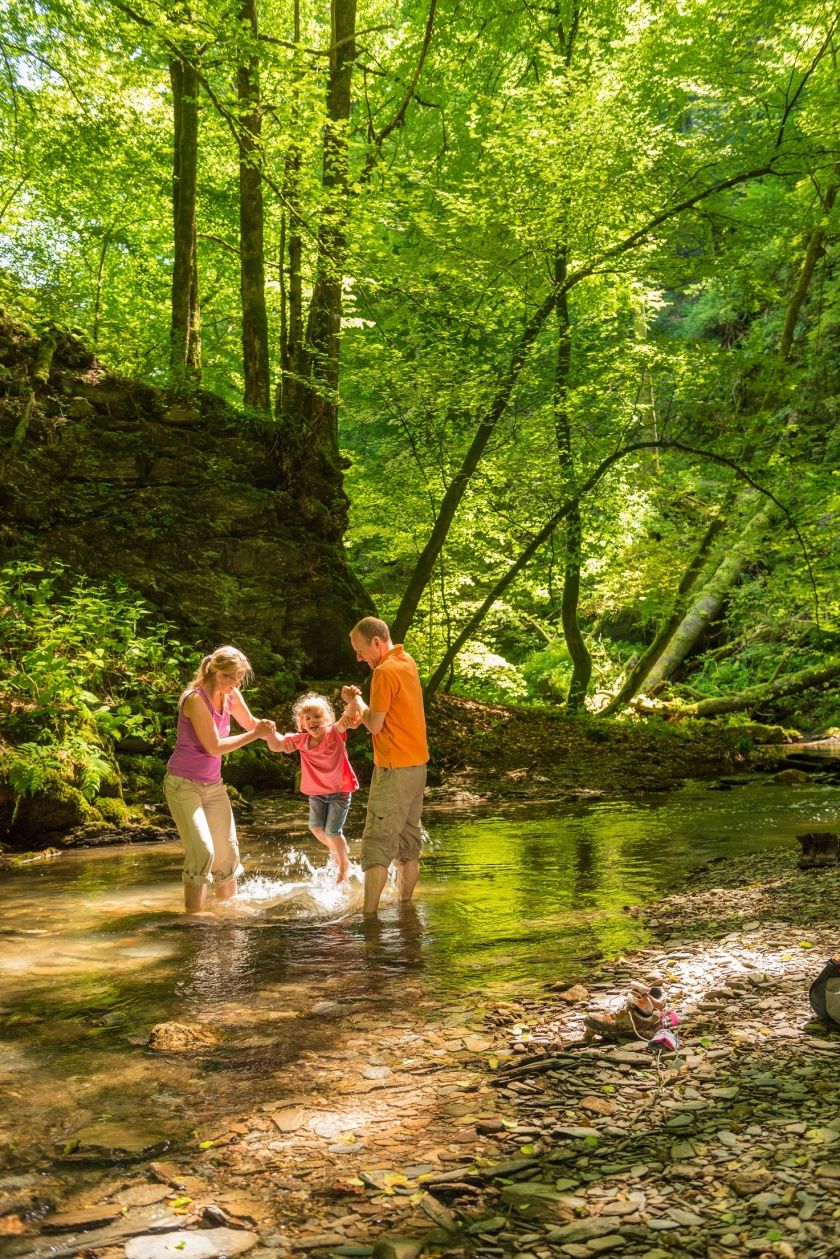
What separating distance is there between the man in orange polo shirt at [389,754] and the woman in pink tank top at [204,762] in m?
0.82

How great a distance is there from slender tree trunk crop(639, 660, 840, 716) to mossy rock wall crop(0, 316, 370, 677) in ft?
29.5

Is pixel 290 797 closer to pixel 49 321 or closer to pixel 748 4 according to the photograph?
pixel 49 321

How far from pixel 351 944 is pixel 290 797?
6537 mm

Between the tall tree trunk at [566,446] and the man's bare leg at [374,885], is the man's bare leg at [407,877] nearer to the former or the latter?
the man's bare leg at [374,885]

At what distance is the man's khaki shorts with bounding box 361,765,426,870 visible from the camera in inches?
244

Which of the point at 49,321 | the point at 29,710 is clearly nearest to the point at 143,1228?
the point at 29,710

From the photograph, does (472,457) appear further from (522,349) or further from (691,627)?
(691,627)

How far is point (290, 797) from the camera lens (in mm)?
12086

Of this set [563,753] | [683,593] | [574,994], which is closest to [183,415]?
[563,753]

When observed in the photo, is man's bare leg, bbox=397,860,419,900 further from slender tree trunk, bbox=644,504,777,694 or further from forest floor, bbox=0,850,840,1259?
slender tree trunk, bbox=644,504,777,694

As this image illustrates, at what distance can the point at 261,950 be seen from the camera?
5.62 m

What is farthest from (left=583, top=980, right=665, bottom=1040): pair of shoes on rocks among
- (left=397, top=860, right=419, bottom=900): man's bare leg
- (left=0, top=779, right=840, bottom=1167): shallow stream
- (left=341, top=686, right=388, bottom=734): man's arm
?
(left=397, top=860, right=419, bottom=900): man's bare leg

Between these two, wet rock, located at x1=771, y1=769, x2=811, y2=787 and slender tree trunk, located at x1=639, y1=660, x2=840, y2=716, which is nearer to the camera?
wet rock, located at x1=771, y1=769, x2=811, y2=787

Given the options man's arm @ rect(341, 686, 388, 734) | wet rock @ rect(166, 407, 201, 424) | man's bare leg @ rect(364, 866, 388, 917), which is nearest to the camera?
man's arm @ rect(341, 686, 388, 734)
